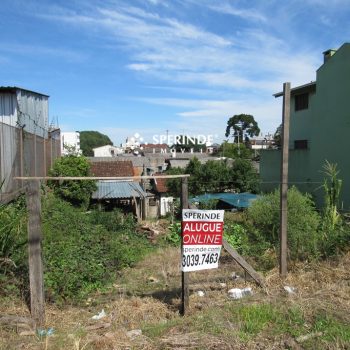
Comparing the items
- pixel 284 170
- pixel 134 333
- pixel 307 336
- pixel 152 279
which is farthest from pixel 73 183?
pixel 307 336

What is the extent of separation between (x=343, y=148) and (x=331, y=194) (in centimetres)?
834

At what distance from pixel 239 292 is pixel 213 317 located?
1.18m

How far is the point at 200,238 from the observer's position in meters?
5.10

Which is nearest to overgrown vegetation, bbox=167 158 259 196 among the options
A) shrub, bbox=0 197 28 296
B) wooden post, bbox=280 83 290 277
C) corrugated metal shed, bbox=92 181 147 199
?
corrugated metal shed, bbox=92 181 147 199

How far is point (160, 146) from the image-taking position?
96.5 m

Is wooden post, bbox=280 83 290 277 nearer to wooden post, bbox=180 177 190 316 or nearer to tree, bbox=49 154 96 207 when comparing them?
wooden post, bbox=180 177 190 316

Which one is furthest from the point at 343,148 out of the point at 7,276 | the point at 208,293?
the point at 7,276

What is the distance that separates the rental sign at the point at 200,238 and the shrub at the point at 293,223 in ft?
7.28

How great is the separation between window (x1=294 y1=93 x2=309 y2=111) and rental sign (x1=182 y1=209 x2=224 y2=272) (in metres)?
19.3

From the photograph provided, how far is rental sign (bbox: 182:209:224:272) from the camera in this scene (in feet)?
16.4

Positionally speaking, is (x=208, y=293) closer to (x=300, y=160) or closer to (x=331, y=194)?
(x=331, y=194)

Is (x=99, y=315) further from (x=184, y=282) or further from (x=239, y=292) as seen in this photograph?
(x=239, y=292)

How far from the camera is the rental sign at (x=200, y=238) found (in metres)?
4.99

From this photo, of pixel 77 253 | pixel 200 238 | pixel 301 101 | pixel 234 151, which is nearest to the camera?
pixel 200 238
